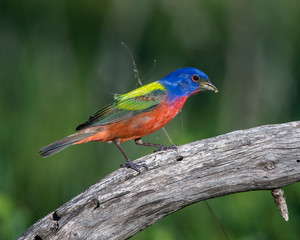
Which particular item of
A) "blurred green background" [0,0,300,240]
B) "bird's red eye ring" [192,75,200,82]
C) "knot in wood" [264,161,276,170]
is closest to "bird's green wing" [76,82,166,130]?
"bird's red eye ring" [192,75,200,82]

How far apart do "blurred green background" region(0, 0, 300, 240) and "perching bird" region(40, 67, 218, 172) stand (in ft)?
5.06

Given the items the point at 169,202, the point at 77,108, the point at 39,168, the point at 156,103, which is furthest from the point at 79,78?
the point at 169,202

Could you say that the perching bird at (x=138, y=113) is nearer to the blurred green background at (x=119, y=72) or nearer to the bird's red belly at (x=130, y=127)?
the bird's red belly at (x=130, y=127)

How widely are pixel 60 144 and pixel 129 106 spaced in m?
0.69

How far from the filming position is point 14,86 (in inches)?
262

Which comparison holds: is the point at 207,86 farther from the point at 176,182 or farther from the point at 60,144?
the point at 60,144

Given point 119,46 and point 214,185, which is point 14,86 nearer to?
point 119,46

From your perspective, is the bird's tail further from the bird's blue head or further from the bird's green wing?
the bird's blue head

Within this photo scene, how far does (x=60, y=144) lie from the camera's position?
4.20 metres

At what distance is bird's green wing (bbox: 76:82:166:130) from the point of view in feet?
14.4

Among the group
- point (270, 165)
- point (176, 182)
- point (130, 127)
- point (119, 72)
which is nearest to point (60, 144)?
point (130, 127)

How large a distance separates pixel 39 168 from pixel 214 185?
2.77 meters

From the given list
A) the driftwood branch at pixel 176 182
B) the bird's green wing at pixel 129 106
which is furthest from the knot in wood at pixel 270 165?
the bird's green wing at pixel 129 106

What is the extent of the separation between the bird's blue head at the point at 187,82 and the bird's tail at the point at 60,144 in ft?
2.95
